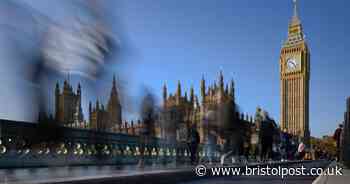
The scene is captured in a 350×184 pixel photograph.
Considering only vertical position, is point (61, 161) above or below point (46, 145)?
below

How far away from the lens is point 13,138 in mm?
13617

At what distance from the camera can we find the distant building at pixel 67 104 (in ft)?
37.2

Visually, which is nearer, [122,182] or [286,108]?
[122,182]

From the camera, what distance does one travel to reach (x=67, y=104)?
40.9ft

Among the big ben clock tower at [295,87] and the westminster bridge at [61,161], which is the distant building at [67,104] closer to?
the westminster bridge at [61,161]

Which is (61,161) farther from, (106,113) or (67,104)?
(67,104)

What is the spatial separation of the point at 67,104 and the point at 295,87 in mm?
144418

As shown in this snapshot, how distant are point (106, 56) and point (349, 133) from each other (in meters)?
7.58

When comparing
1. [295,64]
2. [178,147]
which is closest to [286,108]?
[295,64]

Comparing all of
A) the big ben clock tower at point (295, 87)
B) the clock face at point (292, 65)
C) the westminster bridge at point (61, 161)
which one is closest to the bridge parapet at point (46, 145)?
the westminster bridge at point (61, 161)

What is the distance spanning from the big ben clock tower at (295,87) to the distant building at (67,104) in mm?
132809

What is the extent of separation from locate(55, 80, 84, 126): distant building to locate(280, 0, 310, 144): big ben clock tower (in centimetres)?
13281

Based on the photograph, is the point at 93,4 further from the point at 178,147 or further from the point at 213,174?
the point at 178,147

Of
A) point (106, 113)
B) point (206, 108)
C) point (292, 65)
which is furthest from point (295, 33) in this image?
point (106, 113)
